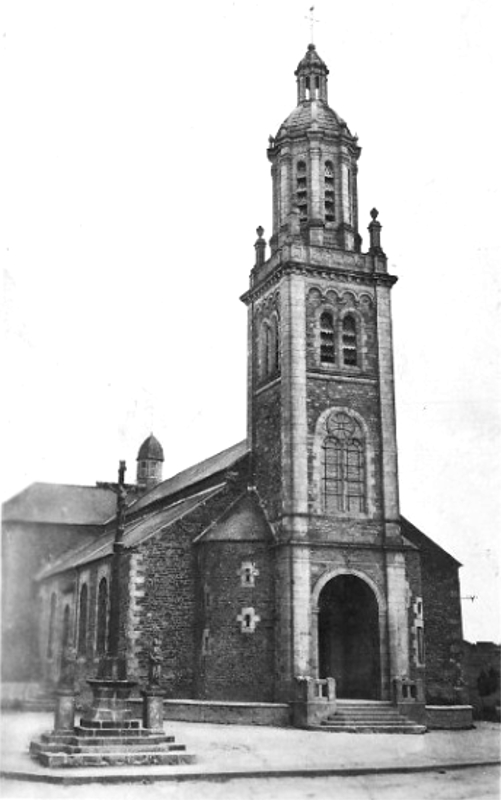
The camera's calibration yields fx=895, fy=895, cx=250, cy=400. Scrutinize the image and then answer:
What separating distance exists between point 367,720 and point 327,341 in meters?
13.1

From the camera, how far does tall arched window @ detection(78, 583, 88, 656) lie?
3856 cm

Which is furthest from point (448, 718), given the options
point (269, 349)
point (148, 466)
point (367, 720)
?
point (148, 466)

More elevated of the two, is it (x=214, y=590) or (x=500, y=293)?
(x=500, y=293)

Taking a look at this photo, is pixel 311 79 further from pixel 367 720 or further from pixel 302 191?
pixel 367 720

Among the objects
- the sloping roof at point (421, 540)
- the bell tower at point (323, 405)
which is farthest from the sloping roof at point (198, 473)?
the sloping roof at point (421, 540)

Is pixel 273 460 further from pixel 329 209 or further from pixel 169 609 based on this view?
pixel 329 209

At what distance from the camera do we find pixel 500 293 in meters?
19.7

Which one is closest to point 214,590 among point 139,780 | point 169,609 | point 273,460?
point 169,609

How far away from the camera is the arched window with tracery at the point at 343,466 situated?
30.9m

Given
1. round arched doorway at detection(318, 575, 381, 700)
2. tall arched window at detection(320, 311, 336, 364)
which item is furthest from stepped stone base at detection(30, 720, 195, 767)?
tall arched window at detection(320, 311, 336, 364)

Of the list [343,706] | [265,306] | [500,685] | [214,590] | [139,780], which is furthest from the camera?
[265,306]

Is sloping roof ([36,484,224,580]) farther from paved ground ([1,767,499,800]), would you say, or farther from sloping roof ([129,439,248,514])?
paved ground ([1,767,499,800])

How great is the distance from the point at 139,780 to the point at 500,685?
20.1m

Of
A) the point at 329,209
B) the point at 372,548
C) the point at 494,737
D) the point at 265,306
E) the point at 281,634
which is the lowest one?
the point at 494,737
